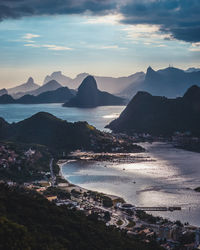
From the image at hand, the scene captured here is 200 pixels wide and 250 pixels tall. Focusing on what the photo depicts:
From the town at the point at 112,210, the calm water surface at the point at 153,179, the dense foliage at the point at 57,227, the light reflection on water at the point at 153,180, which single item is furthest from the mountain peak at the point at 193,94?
the dense foliage at the point at 57,227

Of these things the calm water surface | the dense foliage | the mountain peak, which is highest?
the mountain peak

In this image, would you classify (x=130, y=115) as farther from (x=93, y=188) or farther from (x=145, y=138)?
(x=93, y=188)

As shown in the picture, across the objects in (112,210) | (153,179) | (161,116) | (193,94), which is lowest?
(153,179)

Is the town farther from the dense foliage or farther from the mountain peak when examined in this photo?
the mountain peak

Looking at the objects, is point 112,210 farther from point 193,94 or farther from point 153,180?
A: point 193,94

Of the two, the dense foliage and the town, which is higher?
the dense foliage

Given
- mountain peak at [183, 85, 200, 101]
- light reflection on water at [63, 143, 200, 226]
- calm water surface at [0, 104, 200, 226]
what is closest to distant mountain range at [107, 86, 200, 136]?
mountain peak at [183, 85, 200, 101]

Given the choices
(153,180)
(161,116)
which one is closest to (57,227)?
(153,180)
